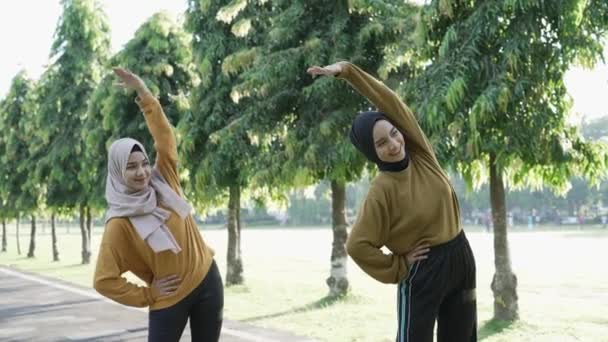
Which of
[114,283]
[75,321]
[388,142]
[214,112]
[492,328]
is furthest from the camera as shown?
[214,112]

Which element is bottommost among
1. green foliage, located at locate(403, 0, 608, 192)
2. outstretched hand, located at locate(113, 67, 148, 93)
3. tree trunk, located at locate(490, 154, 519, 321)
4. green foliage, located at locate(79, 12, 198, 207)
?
tree trunk, located at locate(490, 154, 519, 321)

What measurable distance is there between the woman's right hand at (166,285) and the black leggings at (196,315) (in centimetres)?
8

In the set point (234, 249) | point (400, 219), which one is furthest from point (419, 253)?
point (234, 249)

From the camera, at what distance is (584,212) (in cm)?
7569

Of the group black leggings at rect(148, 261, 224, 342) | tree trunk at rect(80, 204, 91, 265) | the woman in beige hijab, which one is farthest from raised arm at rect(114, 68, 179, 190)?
tree trunk at rect(80, 204, 91, 265)

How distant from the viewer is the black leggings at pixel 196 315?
4.10 meters

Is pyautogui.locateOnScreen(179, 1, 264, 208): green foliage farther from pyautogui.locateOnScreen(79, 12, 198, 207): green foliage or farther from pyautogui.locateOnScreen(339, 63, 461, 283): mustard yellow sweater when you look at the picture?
pyautogui.locateOnScreen(339, 63, 461, 283): mustard yellow sweater

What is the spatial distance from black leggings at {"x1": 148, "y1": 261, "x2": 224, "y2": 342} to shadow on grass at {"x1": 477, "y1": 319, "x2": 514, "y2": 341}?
551cm

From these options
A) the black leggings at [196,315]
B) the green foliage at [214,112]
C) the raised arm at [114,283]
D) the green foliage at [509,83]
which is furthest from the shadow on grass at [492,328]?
the raised arm at [114,283]

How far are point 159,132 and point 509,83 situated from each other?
17.7ft

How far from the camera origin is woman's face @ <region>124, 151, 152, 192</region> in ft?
13.2

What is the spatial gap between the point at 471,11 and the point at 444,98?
176 centimetres

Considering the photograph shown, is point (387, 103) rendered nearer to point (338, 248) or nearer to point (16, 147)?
point (338, 248)

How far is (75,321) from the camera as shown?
35.5 feet
